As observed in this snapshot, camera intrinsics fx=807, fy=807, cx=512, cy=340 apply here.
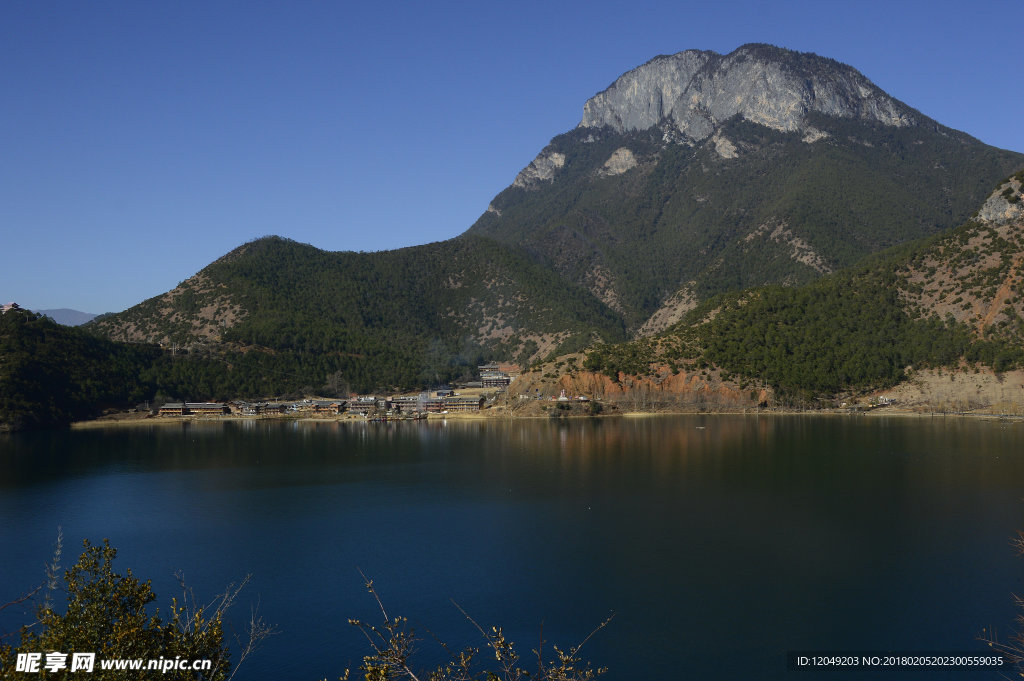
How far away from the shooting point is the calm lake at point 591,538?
33125mm

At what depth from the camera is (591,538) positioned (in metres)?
47.3

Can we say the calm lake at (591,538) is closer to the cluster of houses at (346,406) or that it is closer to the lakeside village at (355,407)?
the lakeside village at (355,407)

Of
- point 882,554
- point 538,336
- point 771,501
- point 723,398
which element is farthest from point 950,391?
point 538,336

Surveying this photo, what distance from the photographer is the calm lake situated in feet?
109

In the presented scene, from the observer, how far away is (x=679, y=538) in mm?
46438

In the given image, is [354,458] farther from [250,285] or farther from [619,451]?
[250,285]

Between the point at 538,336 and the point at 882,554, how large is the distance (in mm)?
148853
